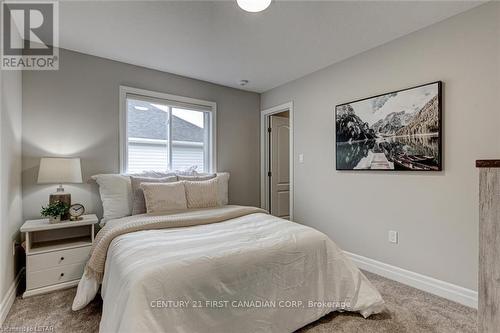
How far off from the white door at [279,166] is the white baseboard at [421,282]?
1.79 meters

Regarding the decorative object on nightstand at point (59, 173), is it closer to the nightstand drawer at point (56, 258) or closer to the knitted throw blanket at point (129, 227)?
the nightstand drawer at point (56, 258)

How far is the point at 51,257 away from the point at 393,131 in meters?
3.53

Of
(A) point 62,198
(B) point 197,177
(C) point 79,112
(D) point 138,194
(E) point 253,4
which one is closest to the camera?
(E) point 253,4

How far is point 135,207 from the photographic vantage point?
2627 mm

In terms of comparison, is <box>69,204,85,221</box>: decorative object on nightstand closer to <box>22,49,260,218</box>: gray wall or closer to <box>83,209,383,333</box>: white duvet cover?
<box>22,49,260,218</box>: gray wall

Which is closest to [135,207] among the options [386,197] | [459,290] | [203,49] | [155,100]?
[155,100]

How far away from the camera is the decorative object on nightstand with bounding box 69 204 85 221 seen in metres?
2.45

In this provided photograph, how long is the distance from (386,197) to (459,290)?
0.96m

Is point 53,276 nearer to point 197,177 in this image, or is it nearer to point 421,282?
point 197,177

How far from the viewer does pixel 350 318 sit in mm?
1855

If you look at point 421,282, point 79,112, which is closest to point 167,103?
point 79,112

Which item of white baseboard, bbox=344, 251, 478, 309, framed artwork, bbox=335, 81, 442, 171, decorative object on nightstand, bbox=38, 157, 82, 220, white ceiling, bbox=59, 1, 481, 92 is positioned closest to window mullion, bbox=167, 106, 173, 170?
white ceiling, bbox=59, 1, 481, 92

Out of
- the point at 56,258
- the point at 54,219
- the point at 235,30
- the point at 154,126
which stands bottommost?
the point at 56,258

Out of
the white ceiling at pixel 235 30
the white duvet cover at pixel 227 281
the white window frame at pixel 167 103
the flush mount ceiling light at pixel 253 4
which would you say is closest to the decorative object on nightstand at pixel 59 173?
the white window frame at pixel 167 103
